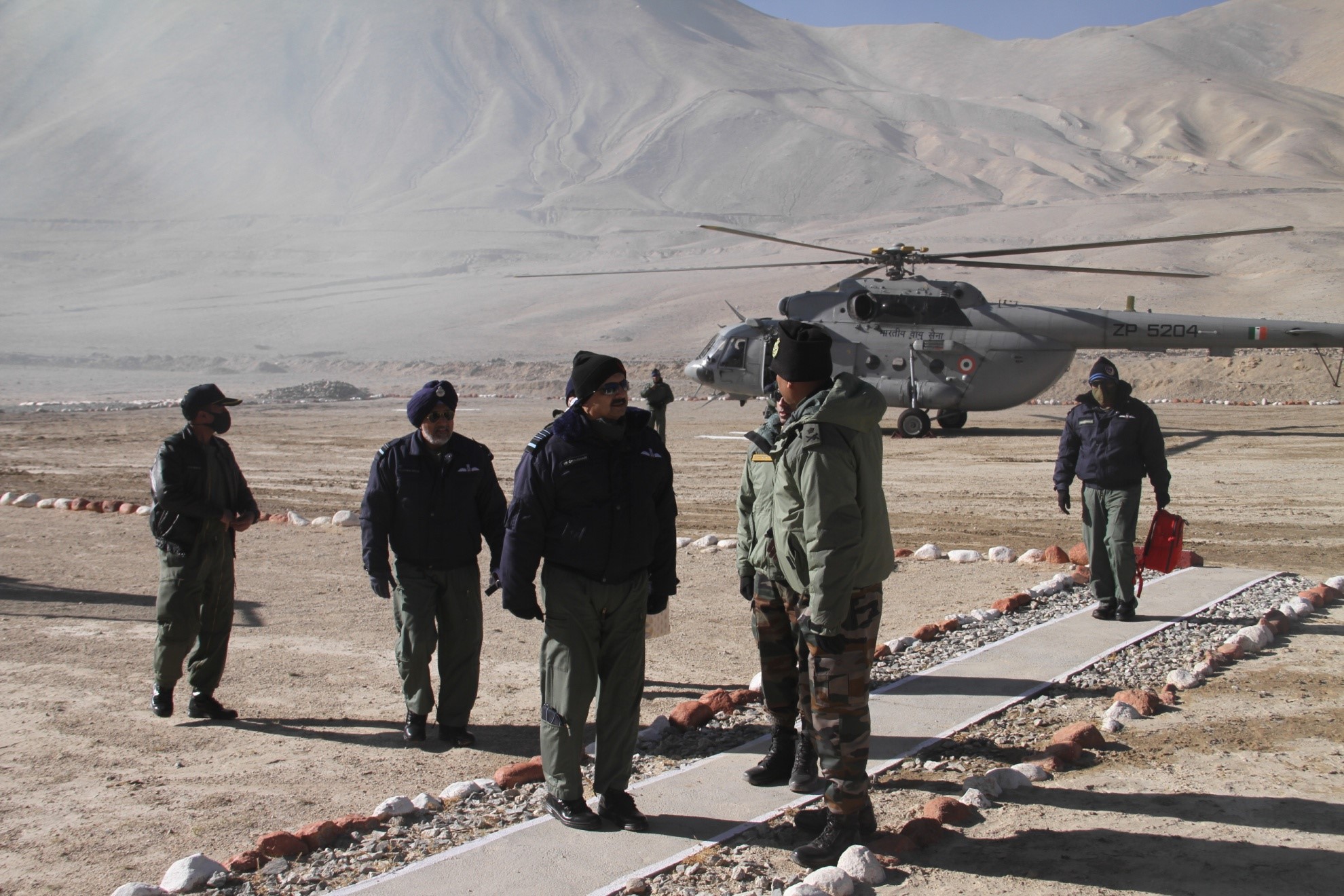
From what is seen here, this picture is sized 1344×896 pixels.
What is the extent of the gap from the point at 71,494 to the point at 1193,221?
274 feet

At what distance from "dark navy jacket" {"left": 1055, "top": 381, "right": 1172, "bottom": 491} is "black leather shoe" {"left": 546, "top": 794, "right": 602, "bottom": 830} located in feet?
16.0

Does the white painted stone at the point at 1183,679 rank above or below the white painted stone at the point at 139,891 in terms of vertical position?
above

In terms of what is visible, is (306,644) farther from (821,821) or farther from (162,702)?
(821,821)

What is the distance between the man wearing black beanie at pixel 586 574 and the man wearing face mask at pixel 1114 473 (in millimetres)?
4542

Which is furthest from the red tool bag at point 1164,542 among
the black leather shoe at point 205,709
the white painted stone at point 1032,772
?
the black leather shoe at point 205,709

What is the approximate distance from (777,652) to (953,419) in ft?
69.3

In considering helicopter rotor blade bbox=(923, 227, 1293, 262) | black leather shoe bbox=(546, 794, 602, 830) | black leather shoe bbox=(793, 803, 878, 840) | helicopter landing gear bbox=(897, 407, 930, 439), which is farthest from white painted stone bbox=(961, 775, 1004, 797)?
helicopter landing gear bbox=(897, 407, 930, 439)

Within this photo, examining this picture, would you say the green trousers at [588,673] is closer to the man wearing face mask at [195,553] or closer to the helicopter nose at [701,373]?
the man wearing face mask at [195,553]

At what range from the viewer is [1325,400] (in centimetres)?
3309

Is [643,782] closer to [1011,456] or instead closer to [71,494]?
[71,494]

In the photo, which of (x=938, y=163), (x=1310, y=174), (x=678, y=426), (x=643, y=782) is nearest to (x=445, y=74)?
(x=938, y=163)

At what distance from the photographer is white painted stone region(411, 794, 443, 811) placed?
16.2ft

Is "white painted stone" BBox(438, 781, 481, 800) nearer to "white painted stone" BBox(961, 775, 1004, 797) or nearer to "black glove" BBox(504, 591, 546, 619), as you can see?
"black glove" BBox(504, 591, 546, 619)

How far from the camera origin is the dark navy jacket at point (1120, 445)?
802cm
